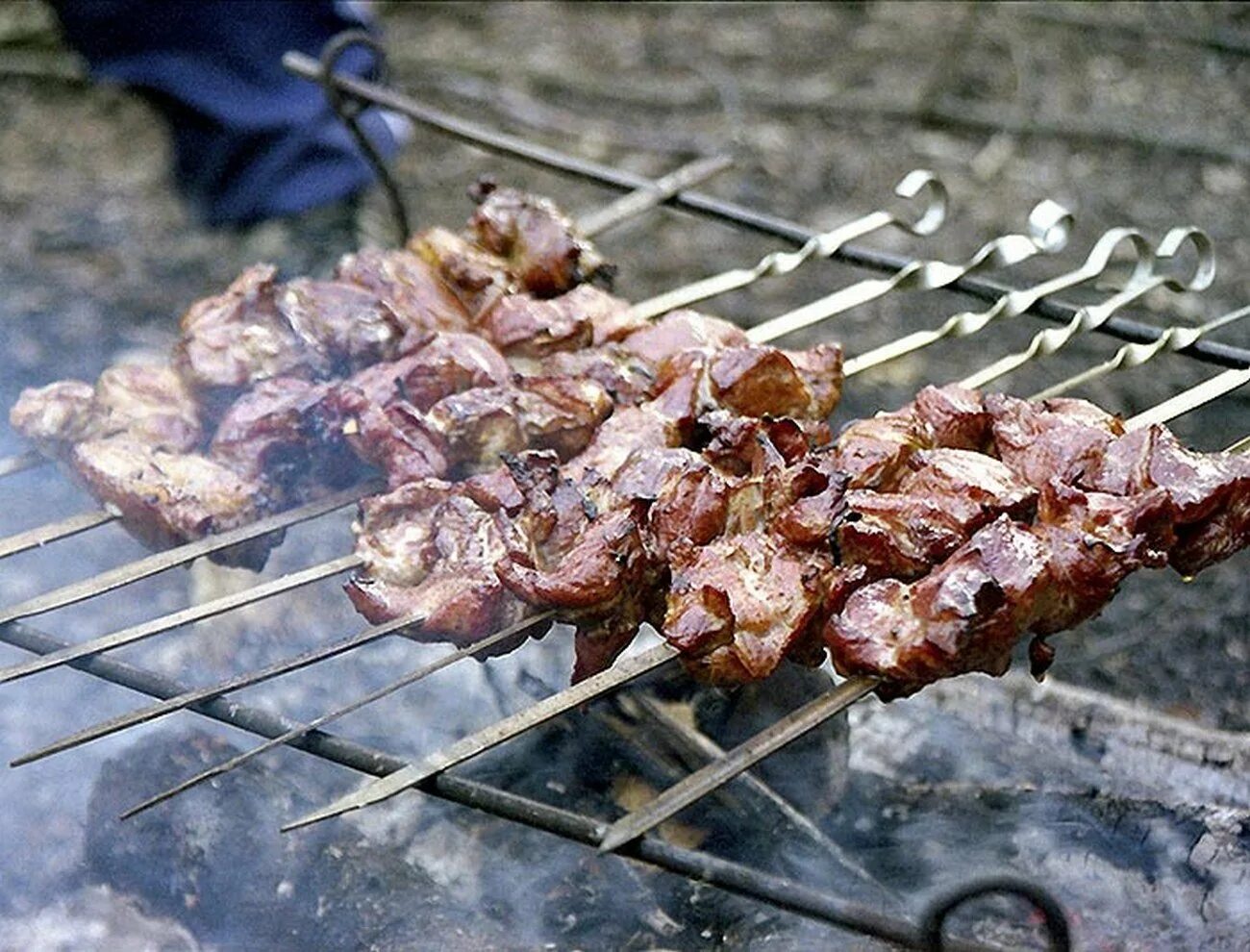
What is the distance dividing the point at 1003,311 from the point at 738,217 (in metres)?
0.71

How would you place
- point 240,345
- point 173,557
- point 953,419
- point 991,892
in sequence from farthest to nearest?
point 240,345
point 953,419
point 173,557
point 991,892

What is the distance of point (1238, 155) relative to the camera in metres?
6.54

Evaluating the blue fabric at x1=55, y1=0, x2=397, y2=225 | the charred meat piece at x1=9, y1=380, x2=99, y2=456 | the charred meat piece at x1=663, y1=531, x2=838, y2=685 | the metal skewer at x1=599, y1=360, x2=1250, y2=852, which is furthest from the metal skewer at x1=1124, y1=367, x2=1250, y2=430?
the blue fabric at x1=55, y1=0, x2=397, y2=225

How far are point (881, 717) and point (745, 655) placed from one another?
119 centimetres

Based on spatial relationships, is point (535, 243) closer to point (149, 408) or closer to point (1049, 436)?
point (149, 408)

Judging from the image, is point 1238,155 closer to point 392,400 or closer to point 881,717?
point 881,717

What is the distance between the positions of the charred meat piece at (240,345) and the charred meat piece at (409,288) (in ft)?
0.60

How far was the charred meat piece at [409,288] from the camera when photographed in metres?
2.89

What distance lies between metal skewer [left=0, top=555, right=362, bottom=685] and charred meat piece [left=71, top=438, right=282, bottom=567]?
9.6 inches

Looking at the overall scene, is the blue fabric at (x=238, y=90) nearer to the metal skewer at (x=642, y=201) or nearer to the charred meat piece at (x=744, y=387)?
the metal skewer at (x=642, y=201)

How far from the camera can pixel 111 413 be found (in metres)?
2.70

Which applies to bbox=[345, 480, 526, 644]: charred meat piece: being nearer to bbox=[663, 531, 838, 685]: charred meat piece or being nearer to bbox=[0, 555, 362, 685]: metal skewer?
bbox=[0, 555, 362, 685]: metal skewer

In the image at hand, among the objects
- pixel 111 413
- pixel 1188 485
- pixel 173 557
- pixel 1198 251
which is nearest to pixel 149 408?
pixel 111 413

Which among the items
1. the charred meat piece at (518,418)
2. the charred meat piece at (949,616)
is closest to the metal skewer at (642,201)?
the charred meat piece at (518,418)
